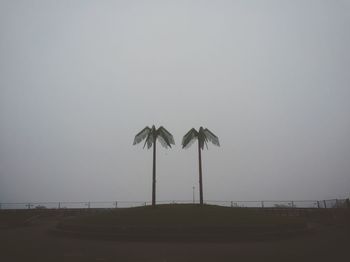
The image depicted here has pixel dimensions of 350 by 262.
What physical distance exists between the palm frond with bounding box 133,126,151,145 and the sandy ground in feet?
38.7

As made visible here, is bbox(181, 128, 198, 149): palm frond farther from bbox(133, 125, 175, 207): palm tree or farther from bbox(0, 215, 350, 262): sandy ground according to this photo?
bbox(0, 215, 350, 262): sandy ground

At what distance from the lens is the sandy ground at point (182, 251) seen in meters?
10.7

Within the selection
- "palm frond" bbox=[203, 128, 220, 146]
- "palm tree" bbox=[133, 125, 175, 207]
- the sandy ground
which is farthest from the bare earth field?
"palm frond" bbox=[203, 128, 220, 146]

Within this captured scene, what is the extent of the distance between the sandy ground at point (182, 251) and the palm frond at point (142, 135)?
11781 mm

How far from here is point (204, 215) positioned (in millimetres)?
18750

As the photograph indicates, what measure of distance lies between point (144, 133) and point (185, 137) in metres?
4.06

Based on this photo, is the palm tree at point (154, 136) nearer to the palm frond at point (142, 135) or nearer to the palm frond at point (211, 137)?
the palm frond at point (142, 135)

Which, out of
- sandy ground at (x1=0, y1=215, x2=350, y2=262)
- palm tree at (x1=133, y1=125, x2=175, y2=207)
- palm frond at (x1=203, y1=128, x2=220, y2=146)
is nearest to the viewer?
sandy ground at (x1=0, y1=215, x2=350, y2=262)

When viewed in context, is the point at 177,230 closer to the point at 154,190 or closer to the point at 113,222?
the point at 113,222

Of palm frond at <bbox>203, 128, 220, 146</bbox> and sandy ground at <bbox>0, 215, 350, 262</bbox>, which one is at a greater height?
palm frond at <bbox>203, 128, 220, 146</bbox>

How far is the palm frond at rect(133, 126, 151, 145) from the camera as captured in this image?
83.9 ft

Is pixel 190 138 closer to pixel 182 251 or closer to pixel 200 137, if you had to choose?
pixel 200 137

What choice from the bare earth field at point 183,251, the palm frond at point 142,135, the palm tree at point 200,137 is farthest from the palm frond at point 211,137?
the bare earth field at point 183,251

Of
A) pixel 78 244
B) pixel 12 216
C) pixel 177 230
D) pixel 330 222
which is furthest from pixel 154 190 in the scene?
pixel 12 216
